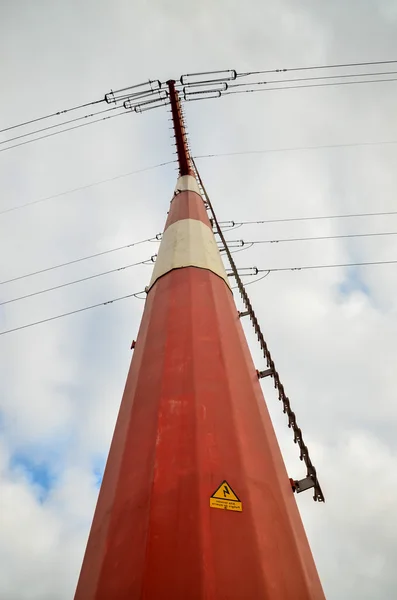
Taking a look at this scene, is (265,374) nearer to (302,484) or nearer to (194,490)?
(302,484)

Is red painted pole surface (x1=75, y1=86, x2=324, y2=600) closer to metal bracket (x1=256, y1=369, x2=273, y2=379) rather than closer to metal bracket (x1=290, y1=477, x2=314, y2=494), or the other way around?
metal bracket (x1=290, y1=477, x2=314, y2=494)

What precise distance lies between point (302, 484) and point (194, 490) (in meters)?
1.53

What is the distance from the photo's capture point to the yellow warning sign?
275 centimetres

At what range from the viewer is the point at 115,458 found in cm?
350

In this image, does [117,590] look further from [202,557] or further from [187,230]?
[187,230]

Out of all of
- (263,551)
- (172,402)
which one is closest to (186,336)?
(172,402)

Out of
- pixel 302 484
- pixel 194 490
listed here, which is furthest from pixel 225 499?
pixel 302 484

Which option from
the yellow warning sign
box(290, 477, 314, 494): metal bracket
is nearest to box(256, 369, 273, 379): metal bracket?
box(290, 477, 314, 494): metal bracket

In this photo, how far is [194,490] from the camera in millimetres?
2773

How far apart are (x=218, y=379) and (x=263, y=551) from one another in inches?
63.3

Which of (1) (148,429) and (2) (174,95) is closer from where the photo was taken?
(1) (148,429)

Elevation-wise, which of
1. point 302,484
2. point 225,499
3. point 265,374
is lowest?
point 225,499

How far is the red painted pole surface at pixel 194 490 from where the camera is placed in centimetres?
238

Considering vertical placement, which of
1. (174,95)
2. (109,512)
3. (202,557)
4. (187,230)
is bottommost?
(202,557)
